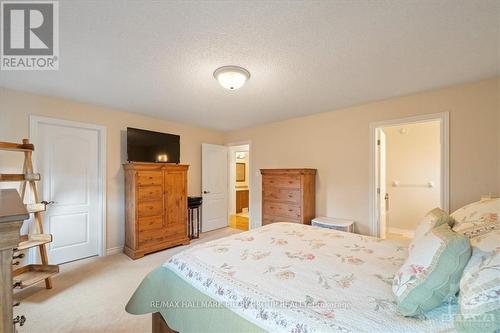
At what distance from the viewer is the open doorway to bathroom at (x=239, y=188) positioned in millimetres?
5355

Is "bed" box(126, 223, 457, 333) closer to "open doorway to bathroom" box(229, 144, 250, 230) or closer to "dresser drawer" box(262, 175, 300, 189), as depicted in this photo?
"dresser drawer" box(262, 175, 300, 189)

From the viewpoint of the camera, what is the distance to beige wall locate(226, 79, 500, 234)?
2.37 meters

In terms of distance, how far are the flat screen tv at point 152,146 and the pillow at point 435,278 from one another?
368 centimetres

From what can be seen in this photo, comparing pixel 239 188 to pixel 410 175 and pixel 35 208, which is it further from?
→ pixel 35 208

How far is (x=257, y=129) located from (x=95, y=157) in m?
2.92

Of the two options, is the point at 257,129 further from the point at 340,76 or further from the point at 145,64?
the point at 145,64

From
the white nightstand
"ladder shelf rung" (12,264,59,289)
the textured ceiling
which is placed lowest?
"ladder shelf rung" (12,264,59,289)

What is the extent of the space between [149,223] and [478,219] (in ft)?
12.0

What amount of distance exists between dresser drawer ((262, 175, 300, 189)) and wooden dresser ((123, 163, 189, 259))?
1.48 meters

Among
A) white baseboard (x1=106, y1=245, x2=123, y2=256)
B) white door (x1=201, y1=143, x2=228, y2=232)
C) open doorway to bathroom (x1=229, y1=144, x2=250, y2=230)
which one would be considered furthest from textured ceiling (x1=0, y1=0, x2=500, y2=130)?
open doorway to bathroom (x1=229, y1=144, x2=250, y2=230)

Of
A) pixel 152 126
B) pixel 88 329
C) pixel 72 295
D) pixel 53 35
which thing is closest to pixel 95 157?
pixel 152 126

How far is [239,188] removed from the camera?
702 centimetres

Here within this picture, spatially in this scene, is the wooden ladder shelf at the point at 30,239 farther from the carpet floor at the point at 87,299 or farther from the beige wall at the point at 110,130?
the beige wall at the point at 110,130

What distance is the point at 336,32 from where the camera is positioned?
1.59 meters
